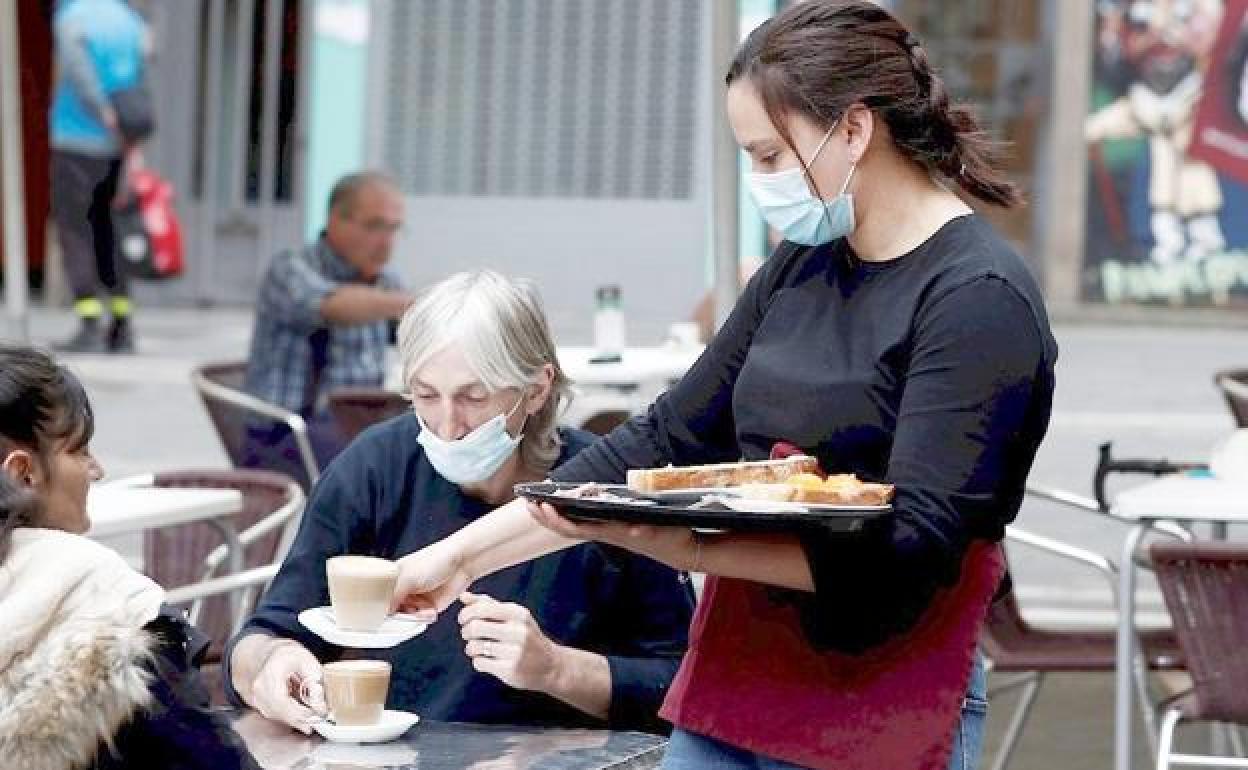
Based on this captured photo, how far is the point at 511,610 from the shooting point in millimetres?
3285

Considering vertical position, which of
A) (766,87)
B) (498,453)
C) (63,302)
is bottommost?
(63,302)

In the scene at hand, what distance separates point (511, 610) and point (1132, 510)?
214 cm

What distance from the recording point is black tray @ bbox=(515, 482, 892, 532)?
102 inches

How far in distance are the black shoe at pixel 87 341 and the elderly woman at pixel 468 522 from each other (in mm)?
11644

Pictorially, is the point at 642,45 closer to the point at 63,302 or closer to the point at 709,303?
the point at 63,302

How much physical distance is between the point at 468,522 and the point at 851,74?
1.08 meters

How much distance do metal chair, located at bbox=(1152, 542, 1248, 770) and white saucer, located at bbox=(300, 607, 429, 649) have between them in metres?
1.93

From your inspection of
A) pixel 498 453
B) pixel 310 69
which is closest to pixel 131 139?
pixel 310 69

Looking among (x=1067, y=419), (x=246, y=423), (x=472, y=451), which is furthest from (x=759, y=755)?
(x=1067, y=419)

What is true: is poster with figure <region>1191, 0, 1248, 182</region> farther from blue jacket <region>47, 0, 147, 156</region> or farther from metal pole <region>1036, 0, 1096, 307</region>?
blue jacket <region>47, 0, 147, 156</region>

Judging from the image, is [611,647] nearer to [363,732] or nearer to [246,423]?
[363,732]

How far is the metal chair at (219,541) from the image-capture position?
5566 mm

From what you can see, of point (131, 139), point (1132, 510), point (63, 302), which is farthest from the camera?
point (63, 302)

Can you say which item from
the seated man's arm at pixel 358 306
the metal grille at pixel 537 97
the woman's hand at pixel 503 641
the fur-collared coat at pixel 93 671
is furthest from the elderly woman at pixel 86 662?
the metal grille at pixel 537 97
